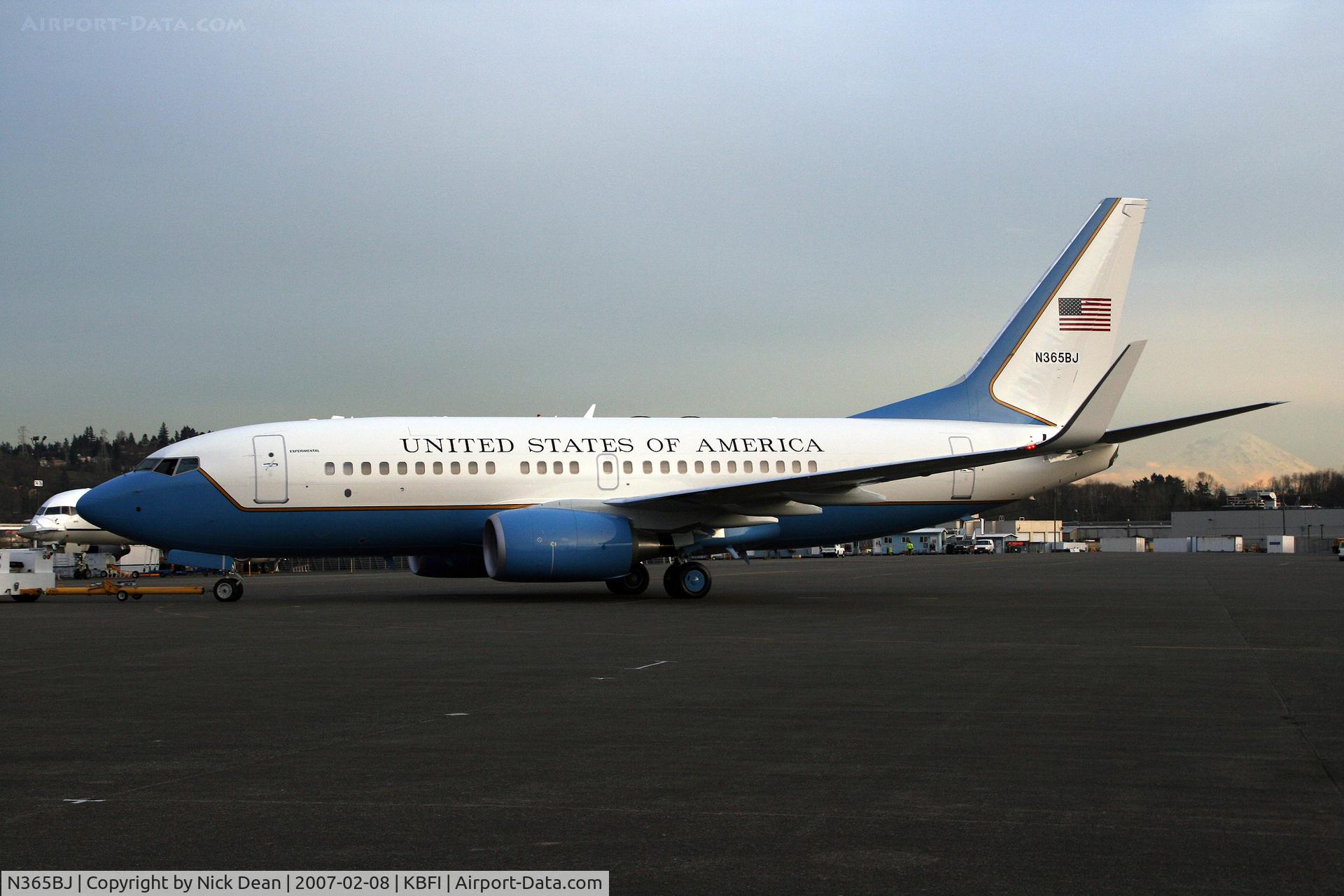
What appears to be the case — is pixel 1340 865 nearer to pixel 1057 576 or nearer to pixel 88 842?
pixel 88 842

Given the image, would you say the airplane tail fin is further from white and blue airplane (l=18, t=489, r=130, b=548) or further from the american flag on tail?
white and blue airplane (l=18, t=489, r=130, b=548)

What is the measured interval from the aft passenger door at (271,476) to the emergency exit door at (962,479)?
1461 cm

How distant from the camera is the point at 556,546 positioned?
22.4m

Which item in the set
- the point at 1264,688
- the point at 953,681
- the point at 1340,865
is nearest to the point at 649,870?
the point at 1340,865

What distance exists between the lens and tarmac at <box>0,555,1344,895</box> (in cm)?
506

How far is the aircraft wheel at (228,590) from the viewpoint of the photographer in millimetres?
25078

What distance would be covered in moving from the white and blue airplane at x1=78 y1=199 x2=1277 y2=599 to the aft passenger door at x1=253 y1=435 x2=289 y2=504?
4cm

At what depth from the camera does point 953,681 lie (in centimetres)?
1099

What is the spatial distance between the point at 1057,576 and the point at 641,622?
21.8 m

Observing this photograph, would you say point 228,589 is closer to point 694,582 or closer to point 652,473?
point 652,473

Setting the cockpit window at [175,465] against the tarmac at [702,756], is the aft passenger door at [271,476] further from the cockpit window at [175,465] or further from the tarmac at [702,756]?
the tarmac at [702,756]

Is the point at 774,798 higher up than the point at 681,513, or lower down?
lower down

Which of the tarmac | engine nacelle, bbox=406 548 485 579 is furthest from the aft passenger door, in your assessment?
the tarmac

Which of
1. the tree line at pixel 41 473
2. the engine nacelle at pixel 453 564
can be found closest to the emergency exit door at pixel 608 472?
the engine nacelle at pixel 453 564
